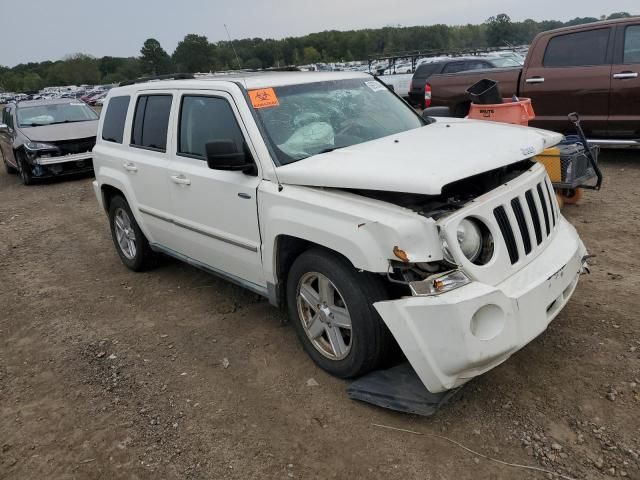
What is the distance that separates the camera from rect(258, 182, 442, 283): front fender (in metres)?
2.62

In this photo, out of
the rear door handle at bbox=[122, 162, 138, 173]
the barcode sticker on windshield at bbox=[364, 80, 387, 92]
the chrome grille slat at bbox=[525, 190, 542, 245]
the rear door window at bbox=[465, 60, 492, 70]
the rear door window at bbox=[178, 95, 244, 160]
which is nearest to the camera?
the chrome grille slat at bbox=[525, 190, 542, 245]

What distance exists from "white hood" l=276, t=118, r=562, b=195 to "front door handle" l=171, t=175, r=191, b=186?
1.06m

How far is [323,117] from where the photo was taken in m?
3.77

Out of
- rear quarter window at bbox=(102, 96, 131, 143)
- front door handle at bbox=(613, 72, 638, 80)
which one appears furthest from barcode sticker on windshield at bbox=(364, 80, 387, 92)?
front door handle at bbox=(613, 72, 638, 80)

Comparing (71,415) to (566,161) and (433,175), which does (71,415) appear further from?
(566,161)

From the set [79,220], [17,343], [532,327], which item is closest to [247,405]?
[532,327]

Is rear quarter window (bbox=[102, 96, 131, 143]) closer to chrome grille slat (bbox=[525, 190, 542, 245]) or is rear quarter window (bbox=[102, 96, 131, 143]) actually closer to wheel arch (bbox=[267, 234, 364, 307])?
wheel arch (bbox=[267, 234, 364, 307])

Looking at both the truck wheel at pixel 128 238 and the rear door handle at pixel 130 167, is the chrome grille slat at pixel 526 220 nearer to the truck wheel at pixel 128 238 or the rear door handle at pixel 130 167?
the rear door handle at pixel 130 167

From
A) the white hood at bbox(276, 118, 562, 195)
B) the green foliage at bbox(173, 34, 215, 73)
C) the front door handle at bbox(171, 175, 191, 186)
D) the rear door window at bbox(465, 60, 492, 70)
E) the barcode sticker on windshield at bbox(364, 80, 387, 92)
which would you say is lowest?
the front door handle at bbox(171, 175, 191, 186)

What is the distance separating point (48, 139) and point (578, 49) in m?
9.77

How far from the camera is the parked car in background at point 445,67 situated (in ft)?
46.6

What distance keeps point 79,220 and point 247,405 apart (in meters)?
6.08

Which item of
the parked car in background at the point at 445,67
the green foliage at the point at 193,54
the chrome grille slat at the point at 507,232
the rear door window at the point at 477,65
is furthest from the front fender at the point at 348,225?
the rear door window at the point at 477,65

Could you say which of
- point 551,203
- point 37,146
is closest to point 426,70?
point 37,146
